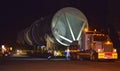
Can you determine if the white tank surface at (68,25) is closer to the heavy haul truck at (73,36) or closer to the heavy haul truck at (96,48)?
the heavy haul truck at (73,36)

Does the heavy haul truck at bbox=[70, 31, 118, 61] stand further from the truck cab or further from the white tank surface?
the white tank surface

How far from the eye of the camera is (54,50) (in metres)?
44.7

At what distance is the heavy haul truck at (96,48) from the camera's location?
110 ft

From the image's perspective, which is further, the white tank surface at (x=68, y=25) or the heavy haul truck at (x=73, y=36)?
the white tank surface at (x=68, y=25)

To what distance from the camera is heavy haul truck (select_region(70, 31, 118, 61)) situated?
33469 mm

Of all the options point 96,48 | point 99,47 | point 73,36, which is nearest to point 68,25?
point 73,36

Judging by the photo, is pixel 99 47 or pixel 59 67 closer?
pixel 59 67

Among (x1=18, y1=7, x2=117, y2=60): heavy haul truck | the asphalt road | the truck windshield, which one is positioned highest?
(x1=18, y1=7, x2=117, y2=60): heavy haul truck

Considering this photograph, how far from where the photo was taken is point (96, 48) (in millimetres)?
34375

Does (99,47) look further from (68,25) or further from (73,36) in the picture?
(68,25)

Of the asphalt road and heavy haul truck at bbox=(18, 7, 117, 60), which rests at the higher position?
heavy haul truck at bbox=(18, 7, 117, 60)

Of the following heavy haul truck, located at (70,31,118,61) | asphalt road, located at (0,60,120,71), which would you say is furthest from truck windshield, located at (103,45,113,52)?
asphalt road, located at (0,60,120,71)

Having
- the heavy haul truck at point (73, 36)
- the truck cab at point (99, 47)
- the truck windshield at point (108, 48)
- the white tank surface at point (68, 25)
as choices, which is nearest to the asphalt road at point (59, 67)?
the truck cab at point (99, 47)

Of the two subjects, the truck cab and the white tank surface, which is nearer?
the truck cab
